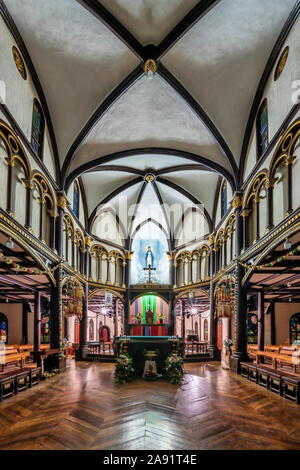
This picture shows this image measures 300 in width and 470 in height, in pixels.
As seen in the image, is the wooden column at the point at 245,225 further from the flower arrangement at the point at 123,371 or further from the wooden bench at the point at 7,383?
the wooden bench at the point at 7,383

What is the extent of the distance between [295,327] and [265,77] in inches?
642

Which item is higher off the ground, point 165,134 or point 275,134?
point 165,134

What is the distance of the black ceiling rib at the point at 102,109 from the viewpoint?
11695mm

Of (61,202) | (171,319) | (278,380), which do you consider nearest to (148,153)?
(61,202)

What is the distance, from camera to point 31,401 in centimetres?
884

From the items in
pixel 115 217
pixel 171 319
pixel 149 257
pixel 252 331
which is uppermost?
pixel 115 217

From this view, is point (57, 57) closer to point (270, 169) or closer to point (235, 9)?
point (235, 9)

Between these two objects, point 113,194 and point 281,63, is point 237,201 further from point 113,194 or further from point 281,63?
point 113,194

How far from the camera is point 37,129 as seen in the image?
12.2 m

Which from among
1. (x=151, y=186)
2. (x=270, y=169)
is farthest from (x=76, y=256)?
(x=270, y=169)

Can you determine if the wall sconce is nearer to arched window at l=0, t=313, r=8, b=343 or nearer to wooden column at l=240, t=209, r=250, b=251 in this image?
wooden column at l=240, t=209, r=250, b=251

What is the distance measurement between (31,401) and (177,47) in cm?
1237

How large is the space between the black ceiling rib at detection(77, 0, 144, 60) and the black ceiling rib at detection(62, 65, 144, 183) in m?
0.83

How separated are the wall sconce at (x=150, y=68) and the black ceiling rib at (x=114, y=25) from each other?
0.91ft
